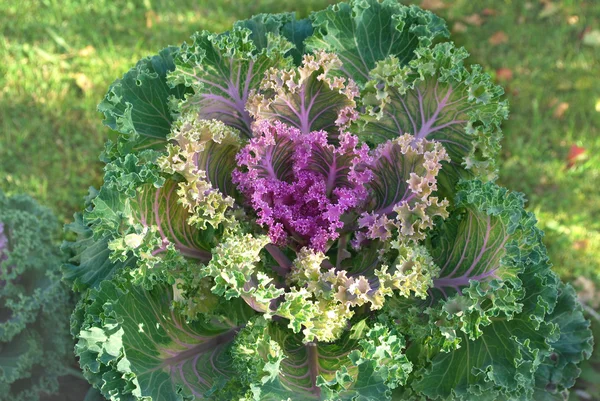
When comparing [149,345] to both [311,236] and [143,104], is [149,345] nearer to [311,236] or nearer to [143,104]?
Result: [311,236]

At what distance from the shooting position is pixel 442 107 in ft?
7.13

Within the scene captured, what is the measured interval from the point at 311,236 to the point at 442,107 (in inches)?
23.8

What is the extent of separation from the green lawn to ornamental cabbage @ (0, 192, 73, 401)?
1.06m

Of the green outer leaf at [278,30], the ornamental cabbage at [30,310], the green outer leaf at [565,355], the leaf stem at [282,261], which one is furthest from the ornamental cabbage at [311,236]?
the ornamental cabbage at [30,310]

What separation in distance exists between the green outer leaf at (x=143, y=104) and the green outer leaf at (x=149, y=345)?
1.63 ft

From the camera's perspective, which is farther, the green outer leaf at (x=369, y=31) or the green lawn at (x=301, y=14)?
the green lawn at (x=301, y=14)

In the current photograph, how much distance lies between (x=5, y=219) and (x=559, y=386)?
2.42m

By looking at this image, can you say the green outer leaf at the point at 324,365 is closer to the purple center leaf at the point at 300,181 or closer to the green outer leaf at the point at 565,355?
the purple center leaf at the point at 300,181

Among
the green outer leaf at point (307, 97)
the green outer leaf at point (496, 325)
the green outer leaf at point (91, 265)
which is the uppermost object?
the green outer leaf at point (307, 97)

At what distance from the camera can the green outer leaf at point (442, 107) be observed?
2.09 metres

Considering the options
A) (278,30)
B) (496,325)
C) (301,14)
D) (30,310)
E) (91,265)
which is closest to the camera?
(496,325)

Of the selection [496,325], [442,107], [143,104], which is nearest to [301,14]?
[143,104]

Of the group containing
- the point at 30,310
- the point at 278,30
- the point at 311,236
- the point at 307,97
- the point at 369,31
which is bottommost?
the point at 30,310

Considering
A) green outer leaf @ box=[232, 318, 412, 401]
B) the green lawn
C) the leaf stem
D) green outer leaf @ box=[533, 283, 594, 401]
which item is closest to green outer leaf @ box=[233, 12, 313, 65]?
the leaf stem
